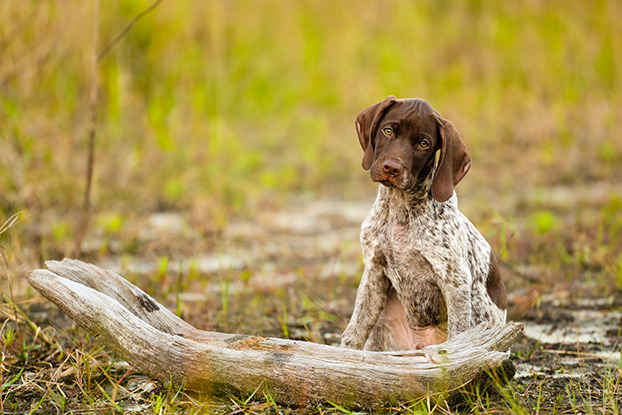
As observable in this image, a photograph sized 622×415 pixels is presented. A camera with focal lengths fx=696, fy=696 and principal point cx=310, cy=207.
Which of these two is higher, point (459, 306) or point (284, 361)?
point (459, 306)

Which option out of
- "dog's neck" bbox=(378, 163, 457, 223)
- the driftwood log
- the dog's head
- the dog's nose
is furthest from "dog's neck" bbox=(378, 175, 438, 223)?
the driftwood log

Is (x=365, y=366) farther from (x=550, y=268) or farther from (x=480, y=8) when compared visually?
(x=480, y=8)

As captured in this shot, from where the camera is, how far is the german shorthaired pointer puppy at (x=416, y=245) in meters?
3.05

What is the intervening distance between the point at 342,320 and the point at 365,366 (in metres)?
1.47

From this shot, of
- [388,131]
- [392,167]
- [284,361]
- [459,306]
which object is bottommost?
[284,361]

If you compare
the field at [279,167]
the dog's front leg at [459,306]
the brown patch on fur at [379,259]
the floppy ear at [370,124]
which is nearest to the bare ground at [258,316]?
the field at [279,167]

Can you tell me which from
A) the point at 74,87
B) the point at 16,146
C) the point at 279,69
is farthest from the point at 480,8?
the point at 16,146

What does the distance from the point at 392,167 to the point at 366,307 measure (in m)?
0.81

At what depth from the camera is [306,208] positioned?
7.55 meters

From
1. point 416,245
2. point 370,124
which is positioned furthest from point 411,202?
point 370,124

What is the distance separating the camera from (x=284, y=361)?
2.91 metres

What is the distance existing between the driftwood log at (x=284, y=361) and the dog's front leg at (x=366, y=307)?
1.55 feet

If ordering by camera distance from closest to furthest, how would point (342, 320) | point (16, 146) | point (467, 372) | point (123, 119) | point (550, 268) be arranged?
point (467, 372) → point (342, 320) → point (550, 268) → point (16, 146) → point (123, 119)

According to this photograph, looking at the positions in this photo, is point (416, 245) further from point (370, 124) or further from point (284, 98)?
point (284, 98)
